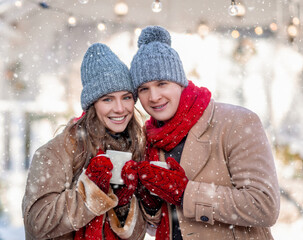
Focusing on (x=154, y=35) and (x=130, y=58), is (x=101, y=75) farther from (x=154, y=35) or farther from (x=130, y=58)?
(x=130, y=58)

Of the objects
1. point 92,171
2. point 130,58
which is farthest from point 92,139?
point 130,58

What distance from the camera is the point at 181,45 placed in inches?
213

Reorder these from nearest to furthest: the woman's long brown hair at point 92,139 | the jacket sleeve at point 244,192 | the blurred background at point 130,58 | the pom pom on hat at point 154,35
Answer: the jacket sleeve at point 244,192, the woman's long brown hair at point 92,139, the pom pom on hat at point 154,35, the blurred background at point 130,58

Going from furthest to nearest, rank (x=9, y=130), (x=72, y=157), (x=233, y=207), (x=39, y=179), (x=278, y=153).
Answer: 1. (x=9, y=130)
2. (x=278, y=153)
3. (x=72, y=157)
4. (x=39, y=179)
5. (x=233, y=207)

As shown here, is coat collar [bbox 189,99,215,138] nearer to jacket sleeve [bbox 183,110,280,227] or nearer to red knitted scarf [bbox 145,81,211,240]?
red knitted scarf [bbox 145,81,211,240]

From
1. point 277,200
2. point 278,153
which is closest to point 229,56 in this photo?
point 278,153

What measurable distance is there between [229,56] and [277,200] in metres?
4.80

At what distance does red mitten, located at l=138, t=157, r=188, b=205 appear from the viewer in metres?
1.49

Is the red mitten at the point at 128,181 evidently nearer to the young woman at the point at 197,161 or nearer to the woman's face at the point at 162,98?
the young woman at the point at 197,161

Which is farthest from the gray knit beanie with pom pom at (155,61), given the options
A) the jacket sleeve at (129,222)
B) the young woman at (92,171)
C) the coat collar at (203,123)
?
the jacket sleeve at (129,222)

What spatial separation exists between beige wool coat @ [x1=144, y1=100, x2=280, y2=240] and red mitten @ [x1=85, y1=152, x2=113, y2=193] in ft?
1.25

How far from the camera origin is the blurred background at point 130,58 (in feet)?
18.5

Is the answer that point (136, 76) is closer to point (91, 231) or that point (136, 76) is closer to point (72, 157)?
point (72, 157)

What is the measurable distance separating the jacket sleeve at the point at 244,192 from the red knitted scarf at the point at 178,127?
241mm
